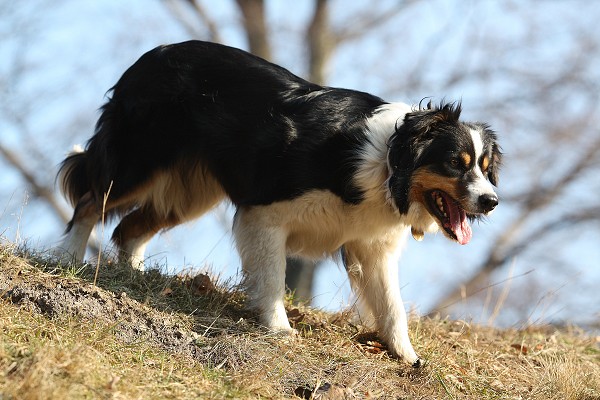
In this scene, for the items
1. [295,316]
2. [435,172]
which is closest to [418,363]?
[295,316]

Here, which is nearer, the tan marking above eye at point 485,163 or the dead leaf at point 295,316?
the tan marking above eye at point 485,163

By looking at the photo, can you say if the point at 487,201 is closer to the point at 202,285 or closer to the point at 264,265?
the point at 264,265

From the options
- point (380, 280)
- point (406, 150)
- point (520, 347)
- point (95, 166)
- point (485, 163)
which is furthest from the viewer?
point (520, 347)

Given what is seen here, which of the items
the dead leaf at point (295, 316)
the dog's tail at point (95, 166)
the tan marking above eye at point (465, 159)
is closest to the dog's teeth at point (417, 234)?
the tan marking above eye at point (465, 159)

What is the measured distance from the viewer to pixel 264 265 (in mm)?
5715

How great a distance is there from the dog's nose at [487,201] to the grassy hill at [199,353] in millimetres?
1038

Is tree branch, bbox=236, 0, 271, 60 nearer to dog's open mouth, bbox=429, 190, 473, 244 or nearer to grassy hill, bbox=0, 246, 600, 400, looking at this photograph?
grassy hill, bbox=0, 246, 600, 400

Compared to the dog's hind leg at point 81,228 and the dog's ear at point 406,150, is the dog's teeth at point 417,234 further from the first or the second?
the dog's hind leg at point 81,228

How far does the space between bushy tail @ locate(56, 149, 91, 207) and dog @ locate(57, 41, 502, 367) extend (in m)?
0.14

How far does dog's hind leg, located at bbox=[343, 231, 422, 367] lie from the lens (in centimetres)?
588

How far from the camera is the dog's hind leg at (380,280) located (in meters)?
5.88

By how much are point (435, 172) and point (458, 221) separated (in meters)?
0.35

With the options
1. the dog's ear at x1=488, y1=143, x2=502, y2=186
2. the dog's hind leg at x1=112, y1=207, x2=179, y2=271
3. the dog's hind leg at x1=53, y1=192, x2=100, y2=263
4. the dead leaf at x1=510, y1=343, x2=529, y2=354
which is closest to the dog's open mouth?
the dog's ear at x1=488, y1=143, x2=502, y2=186

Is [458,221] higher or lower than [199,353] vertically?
lower
